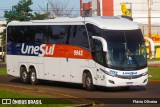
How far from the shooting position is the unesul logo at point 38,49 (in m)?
32.2

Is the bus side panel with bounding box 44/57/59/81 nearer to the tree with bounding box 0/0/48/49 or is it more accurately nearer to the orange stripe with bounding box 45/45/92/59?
the orange stripe with bounding box 45/45/92/59

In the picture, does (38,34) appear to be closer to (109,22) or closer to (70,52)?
(70,52)

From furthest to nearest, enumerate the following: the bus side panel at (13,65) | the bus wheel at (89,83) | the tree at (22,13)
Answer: the tree at (22,13), the bus side panel at (13,65), the bus wheel at (89,83)

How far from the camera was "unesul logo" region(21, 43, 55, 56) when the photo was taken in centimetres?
3220

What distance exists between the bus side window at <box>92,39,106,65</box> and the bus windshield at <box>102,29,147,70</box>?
0.29m

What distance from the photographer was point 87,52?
28812 mm

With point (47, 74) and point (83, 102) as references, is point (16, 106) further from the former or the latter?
point (47, 74)

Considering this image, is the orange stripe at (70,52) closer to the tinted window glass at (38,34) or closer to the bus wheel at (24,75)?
the tinted window glass at (38,34)

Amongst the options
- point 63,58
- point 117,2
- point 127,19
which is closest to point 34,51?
point 63,58

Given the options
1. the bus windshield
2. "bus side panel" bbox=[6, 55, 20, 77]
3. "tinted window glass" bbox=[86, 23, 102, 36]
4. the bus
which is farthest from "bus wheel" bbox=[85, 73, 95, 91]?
"bus side panel" bbox=[6, 55, 20, 77]

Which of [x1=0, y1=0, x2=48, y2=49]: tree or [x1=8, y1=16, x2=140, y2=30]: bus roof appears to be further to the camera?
[x1=0, y1=0, x2=48, y2=49]: tree

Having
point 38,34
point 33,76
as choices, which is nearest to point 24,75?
point 33,76

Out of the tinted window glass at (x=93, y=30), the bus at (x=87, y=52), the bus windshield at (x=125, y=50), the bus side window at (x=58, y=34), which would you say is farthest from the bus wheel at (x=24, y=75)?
the bus windshield at (x=125, y=50)

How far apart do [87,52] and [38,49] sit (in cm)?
524
